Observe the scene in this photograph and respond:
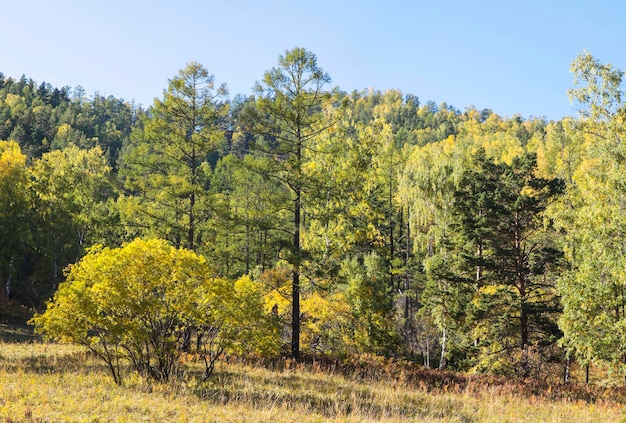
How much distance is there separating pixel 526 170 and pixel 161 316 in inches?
657

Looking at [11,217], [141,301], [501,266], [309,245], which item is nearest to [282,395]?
[141,301]

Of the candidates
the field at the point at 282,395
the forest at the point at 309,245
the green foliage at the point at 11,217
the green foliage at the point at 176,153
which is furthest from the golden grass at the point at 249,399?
the green foliage at the point at 11,217

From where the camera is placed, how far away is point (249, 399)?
8.81m

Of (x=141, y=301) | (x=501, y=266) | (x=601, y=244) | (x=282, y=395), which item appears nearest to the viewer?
(x=141, y=301)

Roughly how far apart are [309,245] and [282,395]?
12.4 m

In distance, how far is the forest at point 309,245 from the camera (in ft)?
30.9

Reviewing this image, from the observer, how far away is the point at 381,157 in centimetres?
3559

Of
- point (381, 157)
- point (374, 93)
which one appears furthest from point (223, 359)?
point (374, 93)

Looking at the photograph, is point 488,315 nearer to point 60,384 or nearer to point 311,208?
point 311,208

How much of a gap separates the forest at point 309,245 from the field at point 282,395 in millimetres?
897

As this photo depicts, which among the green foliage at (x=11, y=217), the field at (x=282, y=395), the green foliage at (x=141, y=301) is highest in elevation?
the green foliage at (x=11, y=217)

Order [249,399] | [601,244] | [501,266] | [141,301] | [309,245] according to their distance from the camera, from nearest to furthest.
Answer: [249,399] < [141,301] < [601,244] < [501,266] < [309,245]

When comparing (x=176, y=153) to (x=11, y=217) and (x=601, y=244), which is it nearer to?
(x=601, y=244)

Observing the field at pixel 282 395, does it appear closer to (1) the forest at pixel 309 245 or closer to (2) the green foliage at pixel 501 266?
(1) the forest at pixel 309 245
